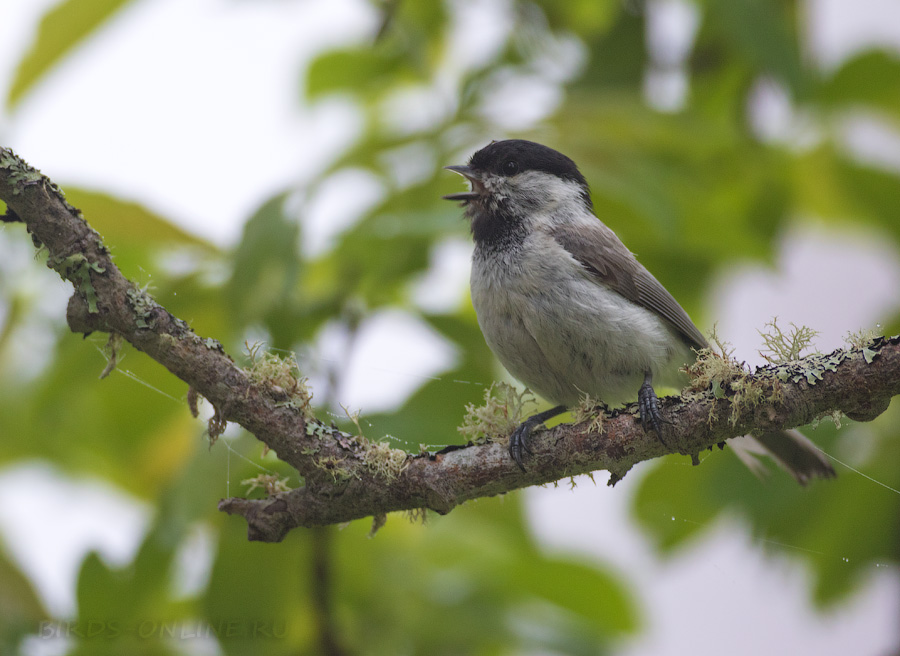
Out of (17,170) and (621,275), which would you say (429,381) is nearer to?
(621,275)

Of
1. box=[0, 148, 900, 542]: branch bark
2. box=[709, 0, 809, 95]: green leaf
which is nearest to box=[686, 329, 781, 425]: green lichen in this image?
box=[0, 148, 900, 542]: branch bark

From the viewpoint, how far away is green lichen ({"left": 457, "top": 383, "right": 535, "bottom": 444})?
1.68 m

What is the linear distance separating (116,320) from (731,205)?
2360mm

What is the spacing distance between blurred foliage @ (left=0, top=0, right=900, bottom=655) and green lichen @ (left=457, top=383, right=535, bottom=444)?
251 millimetres

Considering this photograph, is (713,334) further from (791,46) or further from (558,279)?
(791,46)

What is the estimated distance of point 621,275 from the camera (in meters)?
2.29

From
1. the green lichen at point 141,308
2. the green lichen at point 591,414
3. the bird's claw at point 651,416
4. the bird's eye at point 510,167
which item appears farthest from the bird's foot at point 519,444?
the bird's eye at point 510,167

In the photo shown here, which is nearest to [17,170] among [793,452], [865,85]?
[793,452]

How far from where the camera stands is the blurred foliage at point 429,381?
2295mm

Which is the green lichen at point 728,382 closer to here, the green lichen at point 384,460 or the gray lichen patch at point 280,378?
the green lichen at point 384,460

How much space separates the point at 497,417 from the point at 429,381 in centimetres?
54

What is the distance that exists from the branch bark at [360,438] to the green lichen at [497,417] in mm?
85

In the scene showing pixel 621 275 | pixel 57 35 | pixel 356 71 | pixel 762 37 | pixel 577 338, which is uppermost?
pixel 356 71

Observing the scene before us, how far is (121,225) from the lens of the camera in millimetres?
2354
